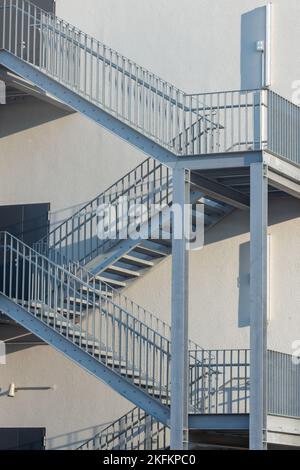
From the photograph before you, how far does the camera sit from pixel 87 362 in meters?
24.0

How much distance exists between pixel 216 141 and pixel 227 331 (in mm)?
3458

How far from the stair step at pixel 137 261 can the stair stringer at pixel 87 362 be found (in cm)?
237

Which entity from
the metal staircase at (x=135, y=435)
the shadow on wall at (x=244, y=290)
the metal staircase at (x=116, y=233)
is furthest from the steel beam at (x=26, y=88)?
the metal staircase at (x=135, y=435)

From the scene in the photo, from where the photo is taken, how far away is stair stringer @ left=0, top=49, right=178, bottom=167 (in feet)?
77.8

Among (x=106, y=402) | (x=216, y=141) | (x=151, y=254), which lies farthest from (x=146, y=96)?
(x=106, y=402)

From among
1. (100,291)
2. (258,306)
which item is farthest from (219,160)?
(100,291)

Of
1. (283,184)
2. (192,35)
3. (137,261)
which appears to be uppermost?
(192,35)

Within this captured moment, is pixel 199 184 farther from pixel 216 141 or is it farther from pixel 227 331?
pixel 227 331

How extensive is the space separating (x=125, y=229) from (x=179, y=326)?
328 cm

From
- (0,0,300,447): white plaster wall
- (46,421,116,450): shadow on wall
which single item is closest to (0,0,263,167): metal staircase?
(0,0,300,447): white plaster wall

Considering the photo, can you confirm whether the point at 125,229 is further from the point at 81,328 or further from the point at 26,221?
the point at 26,221

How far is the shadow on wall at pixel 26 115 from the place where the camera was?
28.6 metres

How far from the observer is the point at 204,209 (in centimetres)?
2608

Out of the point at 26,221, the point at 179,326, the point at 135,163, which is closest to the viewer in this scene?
the point at 179,326
